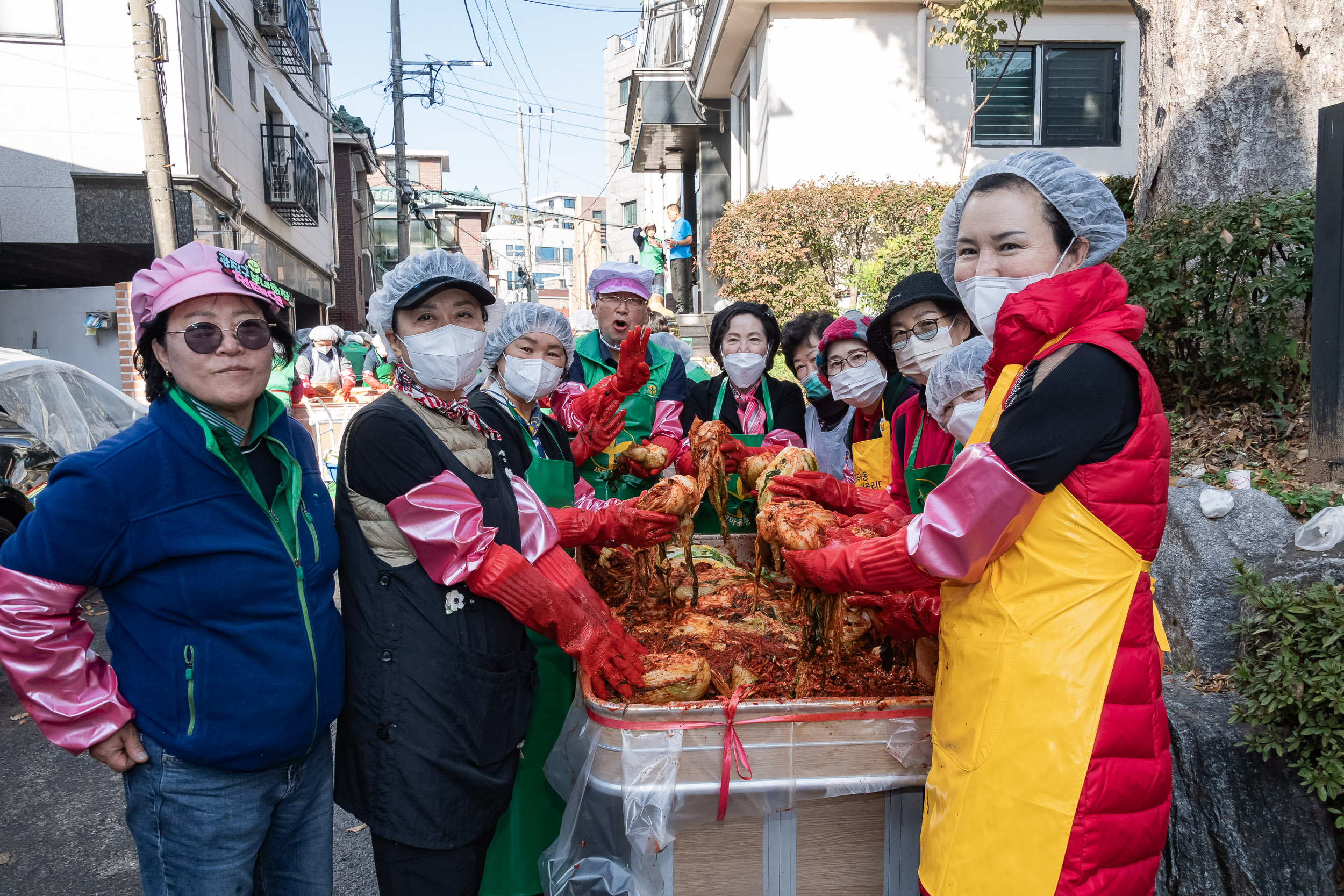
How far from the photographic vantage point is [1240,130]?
5.37m

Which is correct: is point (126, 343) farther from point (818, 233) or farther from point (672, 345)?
point (672, 345)

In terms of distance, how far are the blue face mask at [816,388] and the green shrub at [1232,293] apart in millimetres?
1845

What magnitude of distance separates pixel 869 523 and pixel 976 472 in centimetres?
106

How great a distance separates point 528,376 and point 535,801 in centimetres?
172

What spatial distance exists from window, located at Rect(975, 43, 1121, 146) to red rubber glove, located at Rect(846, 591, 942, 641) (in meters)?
12.3

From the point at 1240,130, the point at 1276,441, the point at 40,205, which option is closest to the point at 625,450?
the point at 1276,441

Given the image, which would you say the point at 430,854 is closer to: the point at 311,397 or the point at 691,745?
the point at 691,745

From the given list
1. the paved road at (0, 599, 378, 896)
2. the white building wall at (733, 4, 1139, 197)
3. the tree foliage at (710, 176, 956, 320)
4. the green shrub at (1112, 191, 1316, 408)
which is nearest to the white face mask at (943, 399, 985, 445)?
the green shrub at (1112, 191, 1316, 408)

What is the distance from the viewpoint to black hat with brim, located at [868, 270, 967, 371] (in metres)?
3.31

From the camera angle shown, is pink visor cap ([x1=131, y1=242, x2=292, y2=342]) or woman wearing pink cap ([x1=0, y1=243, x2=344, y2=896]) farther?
pink visor cap ([x1=131, y1=242, x2=292, y2=342])

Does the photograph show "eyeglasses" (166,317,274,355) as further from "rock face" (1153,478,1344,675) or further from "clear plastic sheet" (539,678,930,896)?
"rock face" (1153,478,1344,675)

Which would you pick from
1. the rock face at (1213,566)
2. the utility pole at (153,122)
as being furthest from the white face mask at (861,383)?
the utility pole at (153,122)

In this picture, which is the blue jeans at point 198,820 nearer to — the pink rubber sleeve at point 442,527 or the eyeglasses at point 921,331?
the pink rubber sleeve at point 442,527

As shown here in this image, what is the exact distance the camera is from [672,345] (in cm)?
531
